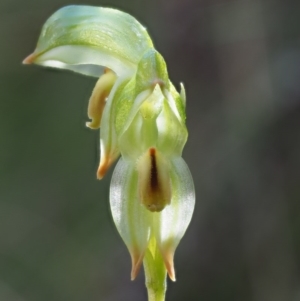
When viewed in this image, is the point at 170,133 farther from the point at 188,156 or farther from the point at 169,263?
the point at 188,156

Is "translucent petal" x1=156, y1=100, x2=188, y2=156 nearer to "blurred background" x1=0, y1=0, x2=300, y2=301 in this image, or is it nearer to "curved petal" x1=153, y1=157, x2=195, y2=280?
"curved petal" x1=153, y1=157, x2=195, y2=280

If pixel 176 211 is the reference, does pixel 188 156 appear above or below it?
below

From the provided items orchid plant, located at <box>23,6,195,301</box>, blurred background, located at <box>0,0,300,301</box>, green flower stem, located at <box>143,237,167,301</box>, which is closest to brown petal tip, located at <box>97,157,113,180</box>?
orchid plant, located at <box>23,6,195,301</box>

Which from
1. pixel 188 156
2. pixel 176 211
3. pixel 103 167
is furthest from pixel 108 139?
pixel 188 156

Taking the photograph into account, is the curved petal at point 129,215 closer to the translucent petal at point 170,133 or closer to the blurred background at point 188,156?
the translucent petal at point 170,133

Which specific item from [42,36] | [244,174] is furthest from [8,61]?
[42,36]

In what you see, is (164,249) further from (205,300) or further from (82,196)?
(82,196)

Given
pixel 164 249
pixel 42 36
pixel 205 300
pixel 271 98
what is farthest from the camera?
pixel 271 98
